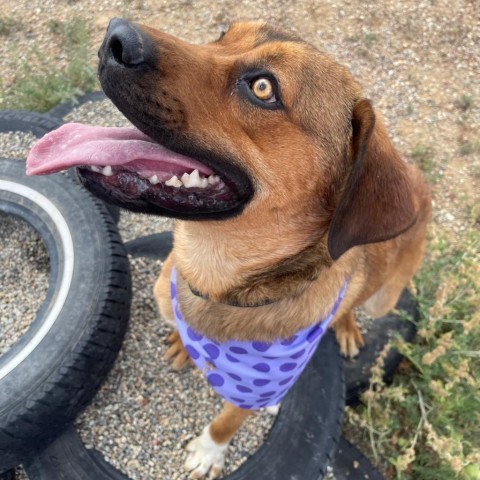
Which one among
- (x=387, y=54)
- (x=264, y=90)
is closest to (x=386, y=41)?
(x=387, y=54)

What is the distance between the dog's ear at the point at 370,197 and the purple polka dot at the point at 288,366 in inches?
31.4

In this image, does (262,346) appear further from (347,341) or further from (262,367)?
(347,341)

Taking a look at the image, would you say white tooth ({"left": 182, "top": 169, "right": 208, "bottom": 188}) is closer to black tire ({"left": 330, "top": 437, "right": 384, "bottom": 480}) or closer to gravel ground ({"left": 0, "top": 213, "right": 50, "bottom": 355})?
gravel ground ({"left": 0, "top": 213, "right": 50, "bottom": 355})

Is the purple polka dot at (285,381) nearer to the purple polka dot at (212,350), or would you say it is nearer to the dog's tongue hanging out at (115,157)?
the purple polka dot at (212,350)

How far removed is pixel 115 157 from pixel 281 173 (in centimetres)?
68

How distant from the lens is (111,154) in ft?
6.89

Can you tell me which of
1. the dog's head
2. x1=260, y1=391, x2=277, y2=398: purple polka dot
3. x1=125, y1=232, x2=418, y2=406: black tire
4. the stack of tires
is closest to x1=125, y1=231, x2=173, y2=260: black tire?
x1=125, y1=232, x2=418, y2=406: black tire

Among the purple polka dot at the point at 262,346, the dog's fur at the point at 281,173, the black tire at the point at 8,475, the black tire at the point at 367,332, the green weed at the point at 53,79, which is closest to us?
the dog's fur at the point at 281,173

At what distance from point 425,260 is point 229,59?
321 cm

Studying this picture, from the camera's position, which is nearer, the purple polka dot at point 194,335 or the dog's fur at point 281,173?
the dog's fur at point 281,173

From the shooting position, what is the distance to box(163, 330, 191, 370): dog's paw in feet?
11.6

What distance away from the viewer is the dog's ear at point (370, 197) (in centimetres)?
208

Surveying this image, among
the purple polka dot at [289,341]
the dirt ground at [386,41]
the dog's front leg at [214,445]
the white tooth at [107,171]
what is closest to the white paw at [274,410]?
the dog's front leg at [214,445]

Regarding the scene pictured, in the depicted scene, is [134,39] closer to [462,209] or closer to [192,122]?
[192,122]
